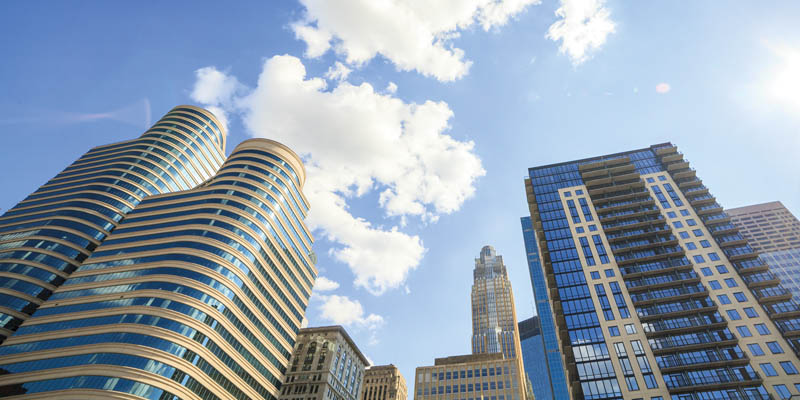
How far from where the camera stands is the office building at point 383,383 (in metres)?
148

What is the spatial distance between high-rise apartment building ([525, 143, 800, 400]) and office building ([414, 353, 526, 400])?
158 ft

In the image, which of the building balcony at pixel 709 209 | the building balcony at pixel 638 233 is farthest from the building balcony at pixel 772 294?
the building balcony at pixel 709 209

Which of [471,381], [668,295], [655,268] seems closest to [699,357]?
[668,295]

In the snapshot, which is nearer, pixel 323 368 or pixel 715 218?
pixel 715 218

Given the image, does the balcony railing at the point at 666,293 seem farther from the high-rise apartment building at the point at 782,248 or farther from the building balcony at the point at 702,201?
the high-rise apartment building at the point at 782,248

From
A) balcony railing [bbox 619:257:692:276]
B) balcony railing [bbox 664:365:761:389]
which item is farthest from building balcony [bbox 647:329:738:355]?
balcony railing [bbox 619:257:692:276]

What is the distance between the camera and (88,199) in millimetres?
96125

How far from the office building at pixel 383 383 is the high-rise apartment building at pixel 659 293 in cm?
8445

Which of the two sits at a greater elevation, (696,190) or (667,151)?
(667,151)

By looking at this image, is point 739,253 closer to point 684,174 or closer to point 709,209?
point 709,209

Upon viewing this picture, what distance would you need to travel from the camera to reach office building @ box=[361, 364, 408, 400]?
486 ft

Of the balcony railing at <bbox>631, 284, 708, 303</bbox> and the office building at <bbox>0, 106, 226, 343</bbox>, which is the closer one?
the balcony railing at <bbox>631, 284, 708, 303</bbox>

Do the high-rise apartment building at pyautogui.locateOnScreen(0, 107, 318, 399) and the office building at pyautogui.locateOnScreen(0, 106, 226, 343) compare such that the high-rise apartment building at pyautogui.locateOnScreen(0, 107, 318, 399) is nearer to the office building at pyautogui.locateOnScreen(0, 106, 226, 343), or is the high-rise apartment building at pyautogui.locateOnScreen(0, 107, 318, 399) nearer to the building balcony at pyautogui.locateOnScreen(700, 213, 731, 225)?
the office building at pyautogui.locateOnScreen(0, 106, 226, 343)

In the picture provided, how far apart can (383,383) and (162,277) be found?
102883 millimetres
